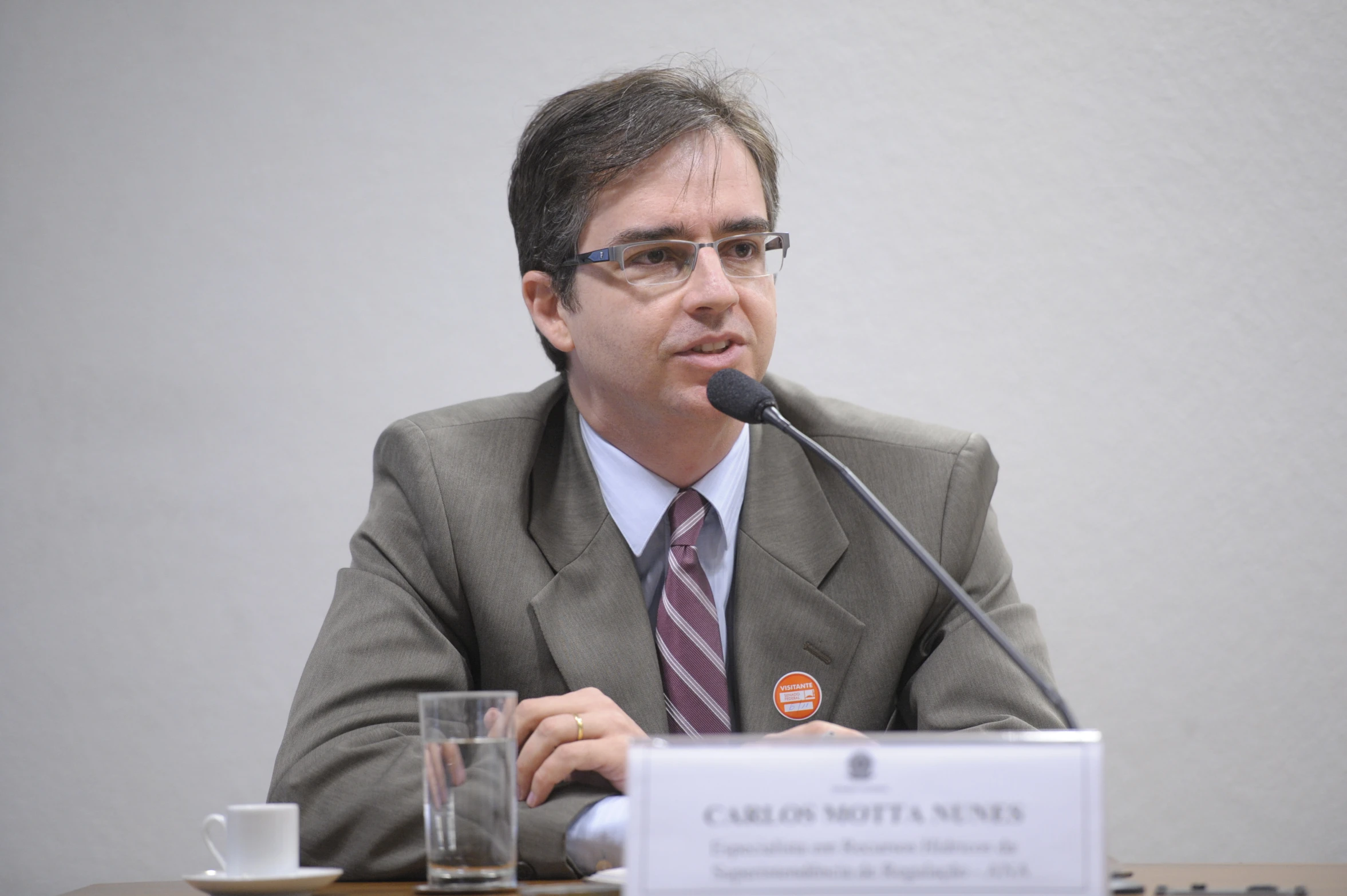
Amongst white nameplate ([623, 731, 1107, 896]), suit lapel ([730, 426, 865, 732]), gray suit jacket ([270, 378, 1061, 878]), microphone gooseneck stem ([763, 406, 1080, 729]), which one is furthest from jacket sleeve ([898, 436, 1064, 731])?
white nameplate ([623, 731, 1107, 896])

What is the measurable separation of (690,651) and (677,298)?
0.50 m

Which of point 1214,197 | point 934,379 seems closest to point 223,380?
point 934,379

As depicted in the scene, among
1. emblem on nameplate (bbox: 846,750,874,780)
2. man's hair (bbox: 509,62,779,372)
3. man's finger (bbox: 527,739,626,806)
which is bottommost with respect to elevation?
man's finger (bbox: 527,739,626,806)

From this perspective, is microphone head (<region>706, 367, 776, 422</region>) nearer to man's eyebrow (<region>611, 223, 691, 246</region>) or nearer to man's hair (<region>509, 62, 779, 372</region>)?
man's eyebrow (<region>611, 223, 691, 246</region>)

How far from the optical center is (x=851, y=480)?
3.98ft

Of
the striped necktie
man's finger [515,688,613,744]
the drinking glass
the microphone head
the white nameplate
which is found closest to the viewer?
the white nameplate

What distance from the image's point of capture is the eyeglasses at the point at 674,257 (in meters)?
1.80

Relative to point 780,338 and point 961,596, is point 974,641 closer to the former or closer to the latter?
point 961,596

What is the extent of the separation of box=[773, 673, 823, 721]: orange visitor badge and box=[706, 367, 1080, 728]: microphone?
0.35m

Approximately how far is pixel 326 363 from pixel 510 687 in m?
1.19

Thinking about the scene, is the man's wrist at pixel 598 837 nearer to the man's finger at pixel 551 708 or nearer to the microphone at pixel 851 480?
the man's finger at pixel 551 708

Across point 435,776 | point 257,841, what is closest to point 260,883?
point 257,841

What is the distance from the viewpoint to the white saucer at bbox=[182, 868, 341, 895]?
1025mm

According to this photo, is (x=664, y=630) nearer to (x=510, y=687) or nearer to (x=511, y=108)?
(x=510, y=687)
